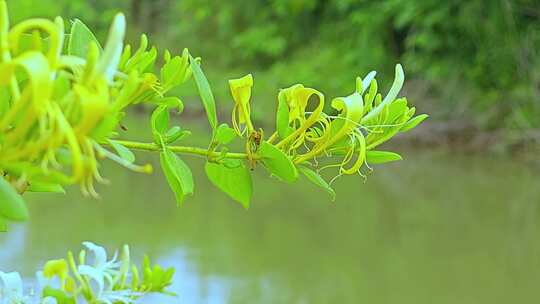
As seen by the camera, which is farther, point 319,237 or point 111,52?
point 319,237

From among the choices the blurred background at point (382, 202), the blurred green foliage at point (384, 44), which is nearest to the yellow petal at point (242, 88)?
the blurred background at point (382, 202)

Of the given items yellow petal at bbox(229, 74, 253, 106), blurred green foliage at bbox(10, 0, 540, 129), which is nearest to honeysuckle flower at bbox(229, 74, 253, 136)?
yellow petal at bbox(229, 74, 253, 106)

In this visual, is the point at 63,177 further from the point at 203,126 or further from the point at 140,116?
the point at 140,116

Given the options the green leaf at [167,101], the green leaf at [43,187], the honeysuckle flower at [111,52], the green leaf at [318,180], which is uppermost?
the green leaf at [167,101]

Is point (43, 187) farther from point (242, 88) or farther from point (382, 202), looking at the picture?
point (382, 202)

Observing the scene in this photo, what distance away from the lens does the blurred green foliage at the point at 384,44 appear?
8.21 feet

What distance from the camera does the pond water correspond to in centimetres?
120

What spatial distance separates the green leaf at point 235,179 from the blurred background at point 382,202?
0.75 metres

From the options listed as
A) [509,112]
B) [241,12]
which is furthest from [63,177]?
[241,12]

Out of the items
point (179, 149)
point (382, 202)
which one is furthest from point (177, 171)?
point (382, 202)

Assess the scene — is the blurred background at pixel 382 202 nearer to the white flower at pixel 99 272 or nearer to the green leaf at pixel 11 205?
the white flower at pixel 99 272

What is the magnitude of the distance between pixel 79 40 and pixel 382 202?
165 centimetres

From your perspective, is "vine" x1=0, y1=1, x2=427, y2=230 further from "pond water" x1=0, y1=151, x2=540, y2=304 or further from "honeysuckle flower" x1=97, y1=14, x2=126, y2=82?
"pond water" x1=0, y1=151, x2=540, y2=304

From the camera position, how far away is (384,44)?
10.5 feet
